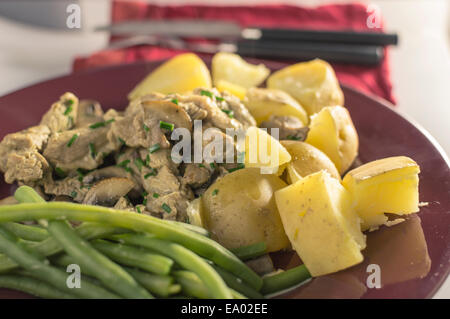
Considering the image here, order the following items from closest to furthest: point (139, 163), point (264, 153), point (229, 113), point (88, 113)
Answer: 1. point (264, 153)
2. point (139, 163)
3. point (229, 113)
4. point (88, 113)

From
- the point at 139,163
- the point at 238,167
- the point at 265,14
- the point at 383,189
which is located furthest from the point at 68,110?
the point at 265,14

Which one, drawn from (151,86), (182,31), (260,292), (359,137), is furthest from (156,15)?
(260,292)

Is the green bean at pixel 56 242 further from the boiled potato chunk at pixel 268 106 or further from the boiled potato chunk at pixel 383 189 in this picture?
the boiled potato chunk at pixel 268 106

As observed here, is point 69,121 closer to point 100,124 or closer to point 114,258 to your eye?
point 100,124

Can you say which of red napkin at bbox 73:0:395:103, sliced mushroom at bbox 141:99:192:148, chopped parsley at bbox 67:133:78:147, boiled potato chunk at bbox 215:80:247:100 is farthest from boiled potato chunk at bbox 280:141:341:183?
red napkin at bbox 73:0:395:103

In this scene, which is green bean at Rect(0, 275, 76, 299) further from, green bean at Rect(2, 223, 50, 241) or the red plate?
green bean at Rect(2, 223, 50, 241)

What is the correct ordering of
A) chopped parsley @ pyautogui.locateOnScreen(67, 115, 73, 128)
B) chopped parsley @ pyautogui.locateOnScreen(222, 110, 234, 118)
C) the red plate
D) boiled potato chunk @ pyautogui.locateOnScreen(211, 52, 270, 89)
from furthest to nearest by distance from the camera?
boiled potato chunk @ pyautogui.locateOnScreen(211, 52, 270, 89), chopped parsley @ pyautogui.locateOnScreen(67, 115, 73, 128), chopped parsley @ pyautogui.locateOnScreen(222, 110, 234, 118), the red plate
